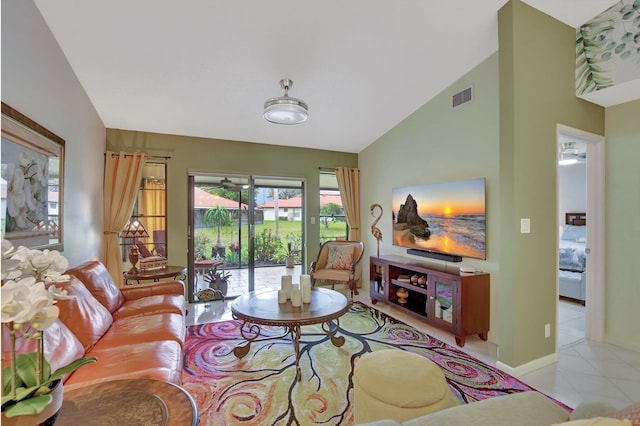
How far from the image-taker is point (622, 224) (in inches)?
115

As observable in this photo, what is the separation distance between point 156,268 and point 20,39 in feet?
8.77

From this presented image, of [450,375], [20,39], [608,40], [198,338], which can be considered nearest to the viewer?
[20,39]

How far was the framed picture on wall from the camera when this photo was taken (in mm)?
1827

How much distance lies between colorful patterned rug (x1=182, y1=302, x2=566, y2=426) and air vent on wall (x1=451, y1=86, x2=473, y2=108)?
2627 mm

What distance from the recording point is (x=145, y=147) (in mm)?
4238

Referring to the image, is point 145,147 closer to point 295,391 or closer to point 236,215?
point 236,215

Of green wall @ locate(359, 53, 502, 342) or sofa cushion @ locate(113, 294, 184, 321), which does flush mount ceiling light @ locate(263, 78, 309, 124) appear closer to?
green wall @ locate(359, 53, 502, 342)

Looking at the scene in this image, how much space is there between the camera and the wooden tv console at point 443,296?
116 inches

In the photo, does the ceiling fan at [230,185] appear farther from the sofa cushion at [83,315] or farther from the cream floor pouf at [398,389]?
the cream floor pouf at [398,389]

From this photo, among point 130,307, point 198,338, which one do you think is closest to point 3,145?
point 130,307

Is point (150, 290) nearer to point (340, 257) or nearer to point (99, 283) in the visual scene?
point (99, 283)

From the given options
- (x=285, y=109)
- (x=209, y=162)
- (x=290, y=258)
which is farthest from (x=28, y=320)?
(x=290, y=258)

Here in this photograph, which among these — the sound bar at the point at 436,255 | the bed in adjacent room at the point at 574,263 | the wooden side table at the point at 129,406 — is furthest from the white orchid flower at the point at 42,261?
the bed in adjacent room at the point at 574,263

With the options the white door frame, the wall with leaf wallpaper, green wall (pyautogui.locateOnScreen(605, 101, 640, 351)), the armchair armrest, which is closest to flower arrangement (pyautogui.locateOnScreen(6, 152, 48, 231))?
the armchair armrest
